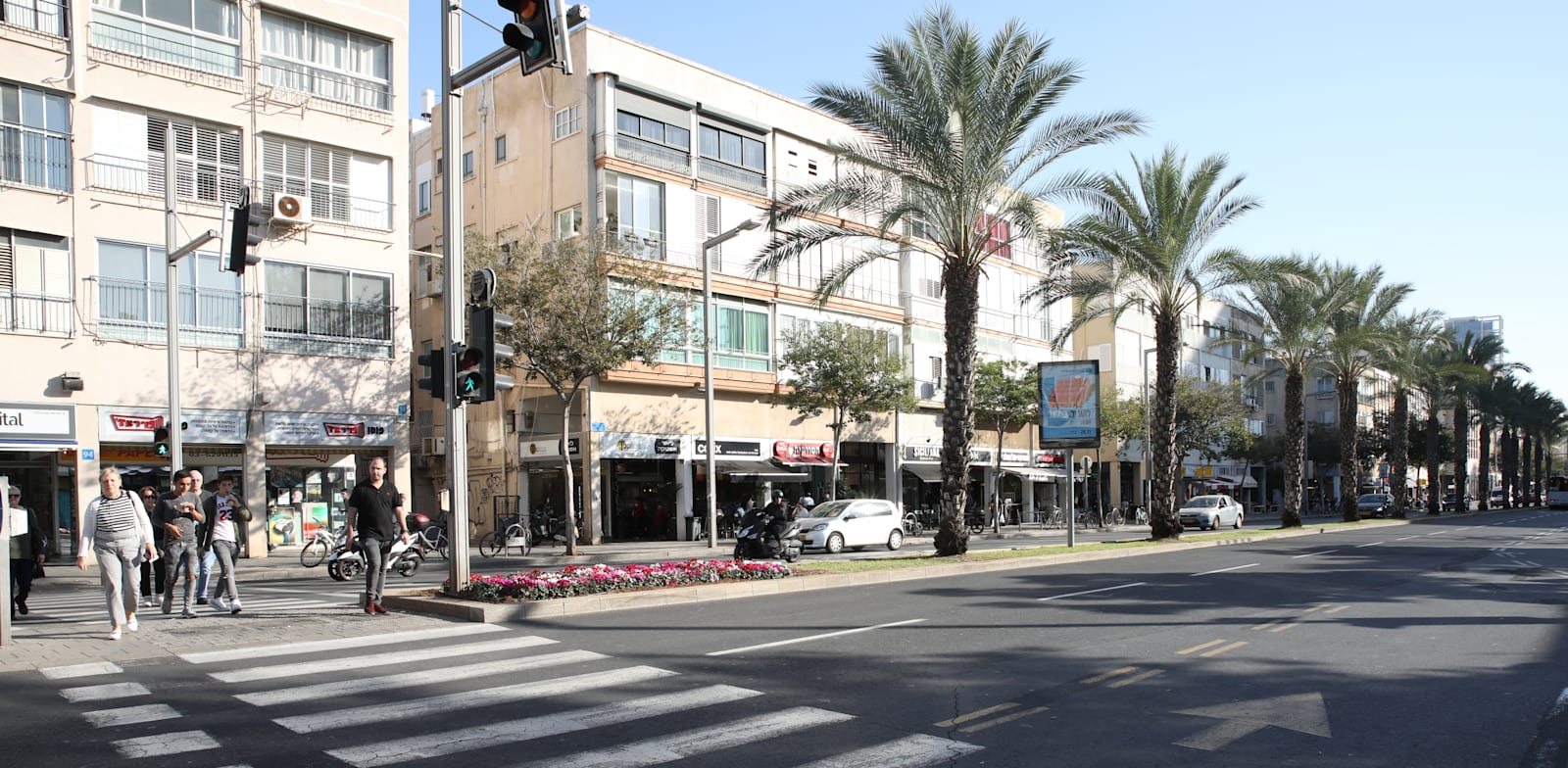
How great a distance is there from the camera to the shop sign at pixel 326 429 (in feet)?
86.6

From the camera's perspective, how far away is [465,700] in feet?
25.6

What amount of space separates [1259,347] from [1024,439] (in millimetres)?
14178

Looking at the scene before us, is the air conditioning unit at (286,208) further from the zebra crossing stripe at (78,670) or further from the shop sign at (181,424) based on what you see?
the zebra crossing stripe at (78,670)

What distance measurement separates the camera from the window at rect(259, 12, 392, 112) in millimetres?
26719

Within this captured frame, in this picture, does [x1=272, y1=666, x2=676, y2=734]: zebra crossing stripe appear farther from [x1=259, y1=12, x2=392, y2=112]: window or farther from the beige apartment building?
[x1=259, y1=12, x2=392, y2=112]: window

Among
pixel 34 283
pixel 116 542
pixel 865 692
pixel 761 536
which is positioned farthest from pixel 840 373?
pixel 865 692

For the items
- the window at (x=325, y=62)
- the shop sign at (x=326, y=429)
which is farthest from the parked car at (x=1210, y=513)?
the window at (x=325, y=62)

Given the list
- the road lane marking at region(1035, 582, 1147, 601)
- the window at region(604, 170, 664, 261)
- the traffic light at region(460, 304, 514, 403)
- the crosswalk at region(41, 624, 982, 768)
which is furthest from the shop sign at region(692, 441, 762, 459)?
the crosswalk at region(41, 624, 982, 768)

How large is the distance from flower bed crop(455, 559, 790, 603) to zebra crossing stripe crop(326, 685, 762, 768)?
514cm

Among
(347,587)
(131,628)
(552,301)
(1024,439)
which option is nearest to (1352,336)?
(1024,439)

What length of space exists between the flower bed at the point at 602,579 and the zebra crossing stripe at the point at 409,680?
3027 mm

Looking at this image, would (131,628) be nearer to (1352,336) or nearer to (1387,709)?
(1387,709)

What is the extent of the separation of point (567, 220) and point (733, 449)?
9.06m

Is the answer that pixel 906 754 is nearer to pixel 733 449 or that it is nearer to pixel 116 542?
pixel 116 542
